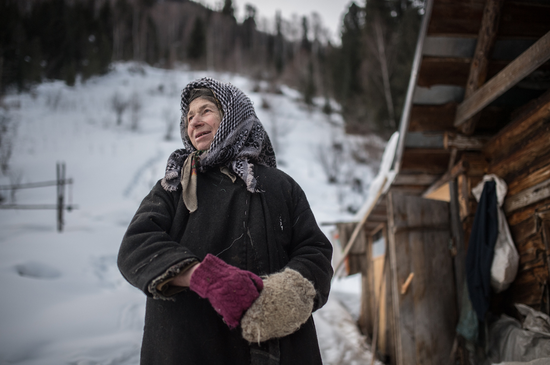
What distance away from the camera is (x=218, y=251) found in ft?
3.72

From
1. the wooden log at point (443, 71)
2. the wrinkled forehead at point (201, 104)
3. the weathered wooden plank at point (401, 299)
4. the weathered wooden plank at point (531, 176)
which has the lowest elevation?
the weathered wooden plank at point (401, 299)

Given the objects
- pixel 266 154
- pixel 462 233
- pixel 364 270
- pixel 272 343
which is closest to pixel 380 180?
pixel 462 233

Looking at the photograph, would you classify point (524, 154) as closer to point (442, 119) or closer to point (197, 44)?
point (442, 119)

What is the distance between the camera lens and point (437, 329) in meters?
3.16

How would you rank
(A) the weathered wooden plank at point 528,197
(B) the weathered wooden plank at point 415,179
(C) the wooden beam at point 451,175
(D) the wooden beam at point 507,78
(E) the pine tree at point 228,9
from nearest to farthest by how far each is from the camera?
1. (D) the wooden beam at point 507,78
2. (A) the weathered wooden plank at point 528,197
3. (C) the wooden beam at point 451,175
4. (B) the weathered wooden plank at point 415,179
5. (E) the pine tree at point 228,9

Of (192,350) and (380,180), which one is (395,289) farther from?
(192,350)

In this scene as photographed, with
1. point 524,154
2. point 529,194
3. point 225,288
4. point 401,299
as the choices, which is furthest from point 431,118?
point 225,288

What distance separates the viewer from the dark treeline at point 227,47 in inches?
594

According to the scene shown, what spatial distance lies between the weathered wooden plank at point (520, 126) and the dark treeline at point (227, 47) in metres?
11.2

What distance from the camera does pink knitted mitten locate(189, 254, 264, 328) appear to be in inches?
33.8

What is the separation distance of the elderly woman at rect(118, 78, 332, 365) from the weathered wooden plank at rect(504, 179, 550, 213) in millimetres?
2362

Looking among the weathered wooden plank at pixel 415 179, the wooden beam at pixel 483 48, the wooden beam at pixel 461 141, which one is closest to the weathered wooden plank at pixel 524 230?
the wooden beam at pixel 461 141

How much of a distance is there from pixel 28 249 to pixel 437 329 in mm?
6693

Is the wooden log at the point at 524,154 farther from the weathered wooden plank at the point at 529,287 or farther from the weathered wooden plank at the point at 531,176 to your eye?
the weathered wooden plank at the point at 529,287
